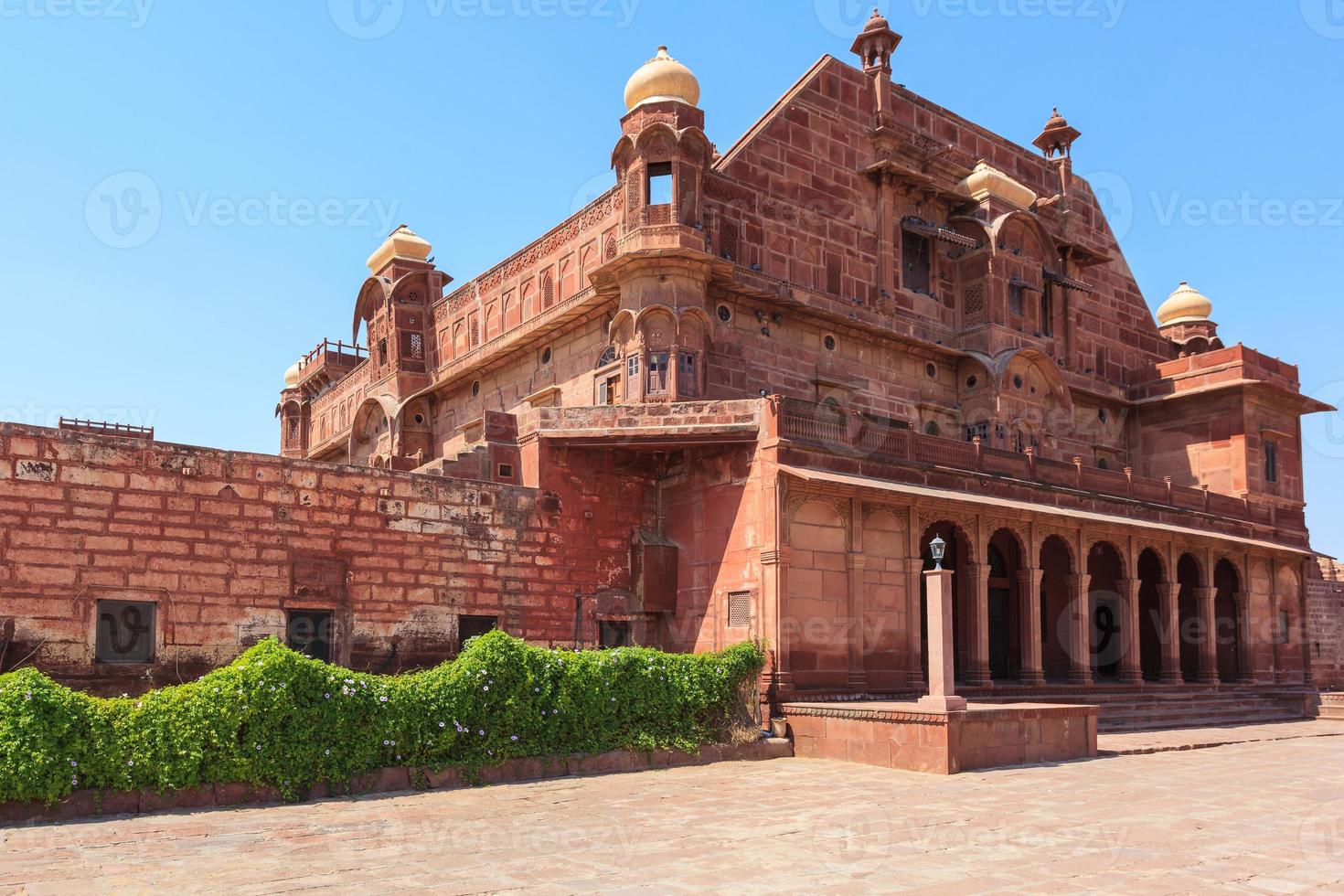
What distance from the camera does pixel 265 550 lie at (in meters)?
14.7

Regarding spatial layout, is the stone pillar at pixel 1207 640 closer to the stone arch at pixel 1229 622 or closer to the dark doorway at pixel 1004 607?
the stone arch at pixel 1229 622

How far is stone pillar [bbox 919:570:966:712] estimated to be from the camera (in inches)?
538

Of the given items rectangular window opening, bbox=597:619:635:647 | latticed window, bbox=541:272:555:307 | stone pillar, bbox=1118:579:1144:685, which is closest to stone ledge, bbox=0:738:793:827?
rectangular window opening, bbox=597:619:635:647

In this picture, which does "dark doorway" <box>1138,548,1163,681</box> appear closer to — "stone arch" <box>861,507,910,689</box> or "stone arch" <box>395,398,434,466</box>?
"stone arch" <box>861,507,910,689</box>

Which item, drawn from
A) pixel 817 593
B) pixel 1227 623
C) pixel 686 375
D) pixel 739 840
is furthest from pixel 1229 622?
pixel 739 840

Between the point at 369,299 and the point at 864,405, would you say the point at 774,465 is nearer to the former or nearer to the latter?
the point at 864,405

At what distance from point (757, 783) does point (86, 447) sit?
28.5 feet

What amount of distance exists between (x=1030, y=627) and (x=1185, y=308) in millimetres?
16149

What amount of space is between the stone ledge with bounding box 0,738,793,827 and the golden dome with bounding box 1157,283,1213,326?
884 inches

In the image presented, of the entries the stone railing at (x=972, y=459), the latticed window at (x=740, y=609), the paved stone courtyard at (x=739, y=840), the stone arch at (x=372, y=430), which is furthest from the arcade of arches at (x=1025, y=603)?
the stone arch at (x=372, y=430)

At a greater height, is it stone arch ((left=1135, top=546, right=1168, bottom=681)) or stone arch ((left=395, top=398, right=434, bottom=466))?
stone arch ((left=395, top=398, right=434, bottom=466))

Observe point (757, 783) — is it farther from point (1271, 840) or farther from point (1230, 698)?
point (1230, 698)

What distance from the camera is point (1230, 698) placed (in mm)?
23438

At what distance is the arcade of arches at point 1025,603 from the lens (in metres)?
16.7
